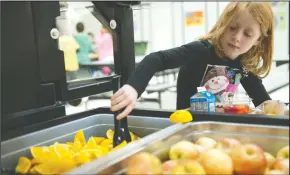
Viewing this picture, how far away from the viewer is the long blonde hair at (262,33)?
1.51 meters

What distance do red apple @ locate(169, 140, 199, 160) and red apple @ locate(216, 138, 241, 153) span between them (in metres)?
0.08

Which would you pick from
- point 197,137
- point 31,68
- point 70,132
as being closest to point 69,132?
point 70,132

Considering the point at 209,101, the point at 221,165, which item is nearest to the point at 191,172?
the point at 221,165

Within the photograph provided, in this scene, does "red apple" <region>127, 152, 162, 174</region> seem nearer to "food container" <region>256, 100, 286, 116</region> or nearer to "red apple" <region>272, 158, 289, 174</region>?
"red apple" <region>272, 158, 289, 174</region>

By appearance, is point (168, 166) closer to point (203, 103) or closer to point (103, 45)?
point (203, 103)

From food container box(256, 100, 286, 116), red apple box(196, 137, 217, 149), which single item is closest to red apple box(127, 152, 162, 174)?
red apple box(196, 137, 217, 149)

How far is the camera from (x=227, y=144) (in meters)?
0.91

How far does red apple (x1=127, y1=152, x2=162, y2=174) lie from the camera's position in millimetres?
725

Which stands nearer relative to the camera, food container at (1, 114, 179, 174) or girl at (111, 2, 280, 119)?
food container at (1, 114, 179, 174)

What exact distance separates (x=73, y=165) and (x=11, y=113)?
29 centimetres

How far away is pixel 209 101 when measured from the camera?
118cm

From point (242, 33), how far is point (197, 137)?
704 millimetres

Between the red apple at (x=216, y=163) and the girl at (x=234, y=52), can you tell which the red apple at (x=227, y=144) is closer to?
the red apple at (x=216, y=163)

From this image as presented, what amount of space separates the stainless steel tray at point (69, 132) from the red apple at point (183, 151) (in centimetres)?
10
